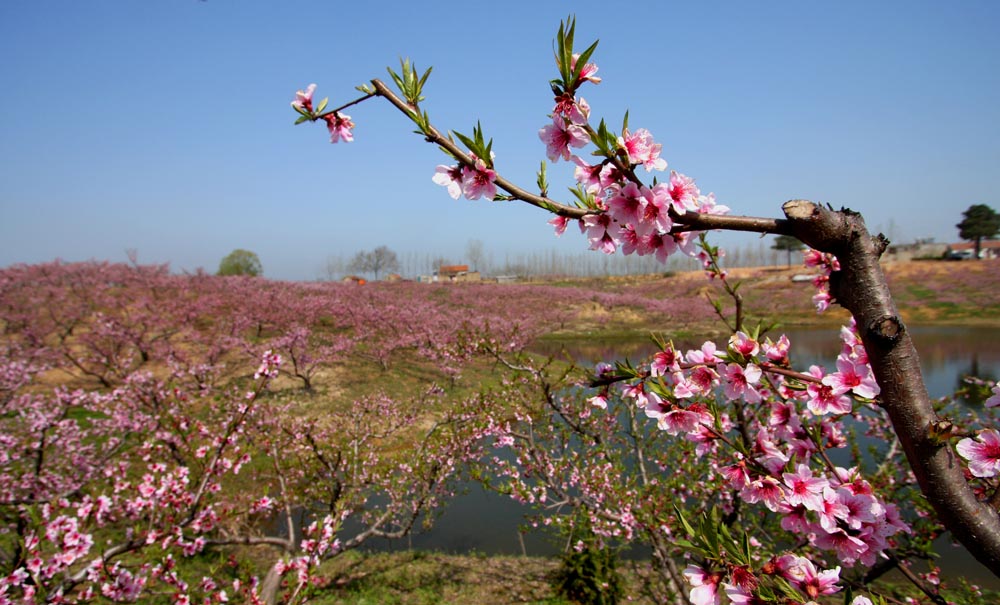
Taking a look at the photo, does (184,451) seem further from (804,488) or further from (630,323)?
(630,323)

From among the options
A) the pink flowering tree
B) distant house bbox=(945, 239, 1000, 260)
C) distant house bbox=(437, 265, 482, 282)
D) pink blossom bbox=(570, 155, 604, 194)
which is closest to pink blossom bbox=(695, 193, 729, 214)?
pink blossom bbox=(570, 155, 604, 194)

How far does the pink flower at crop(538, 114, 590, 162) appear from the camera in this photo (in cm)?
113

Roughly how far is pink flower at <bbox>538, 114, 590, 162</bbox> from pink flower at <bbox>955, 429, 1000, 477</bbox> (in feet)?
4.03

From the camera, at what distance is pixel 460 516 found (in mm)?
9125

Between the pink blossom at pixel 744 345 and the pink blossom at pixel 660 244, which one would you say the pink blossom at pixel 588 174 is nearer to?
the pink blossom at pixel 660 244

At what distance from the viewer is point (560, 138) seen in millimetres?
1188

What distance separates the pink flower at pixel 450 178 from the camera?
1.33 m

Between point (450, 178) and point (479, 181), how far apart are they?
0.43 feet

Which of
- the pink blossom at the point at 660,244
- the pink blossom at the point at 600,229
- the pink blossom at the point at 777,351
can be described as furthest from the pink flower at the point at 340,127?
the pink blossom at the point at 777,351

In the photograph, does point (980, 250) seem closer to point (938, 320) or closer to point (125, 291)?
point (938, 320)

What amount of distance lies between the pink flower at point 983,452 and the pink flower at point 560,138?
4.03 ft

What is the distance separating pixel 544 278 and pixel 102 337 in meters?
54.4

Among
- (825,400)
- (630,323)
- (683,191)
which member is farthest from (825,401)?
(630,323)

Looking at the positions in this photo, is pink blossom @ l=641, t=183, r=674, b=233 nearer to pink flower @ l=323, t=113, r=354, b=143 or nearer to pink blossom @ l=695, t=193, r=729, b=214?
pink blossom @ l=695, t=193, r=729, b=214
